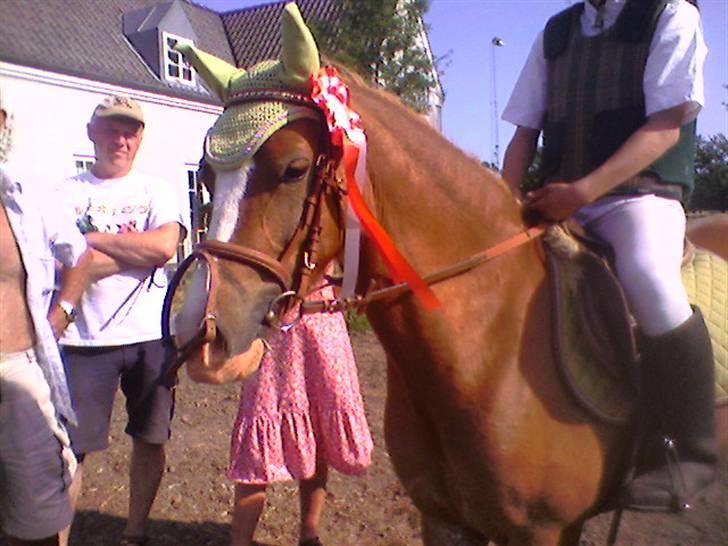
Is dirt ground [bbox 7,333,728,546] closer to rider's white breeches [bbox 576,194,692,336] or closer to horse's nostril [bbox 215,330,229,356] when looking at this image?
rider's white breeches [bbox 576,194,692,336]

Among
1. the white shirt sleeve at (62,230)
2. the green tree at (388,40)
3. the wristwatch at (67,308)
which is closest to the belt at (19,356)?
Result: the wristwatch at (67,308)

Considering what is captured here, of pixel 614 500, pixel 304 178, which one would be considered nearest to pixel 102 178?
pixel 304 178

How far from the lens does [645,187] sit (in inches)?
96.9

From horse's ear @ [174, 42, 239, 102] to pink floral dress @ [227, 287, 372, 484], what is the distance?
5.67 feet

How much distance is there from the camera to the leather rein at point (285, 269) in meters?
1.75

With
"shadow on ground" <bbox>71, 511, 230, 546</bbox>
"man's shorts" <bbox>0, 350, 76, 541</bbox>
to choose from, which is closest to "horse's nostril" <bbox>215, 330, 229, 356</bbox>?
"man's shorts" <bbox>0, 350, 76, 541</bbox>

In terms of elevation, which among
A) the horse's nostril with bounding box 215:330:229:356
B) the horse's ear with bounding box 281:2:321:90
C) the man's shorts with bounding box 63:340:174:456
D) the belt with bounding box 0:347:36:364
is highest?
the horse's ear with bounding box 281:2:321:90

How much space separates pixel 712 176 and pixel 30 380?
20.1m

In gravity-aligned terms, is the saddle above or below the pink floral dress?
above

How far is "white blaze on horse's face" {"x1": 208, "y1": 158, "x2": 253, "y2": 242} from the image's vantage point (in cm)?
182

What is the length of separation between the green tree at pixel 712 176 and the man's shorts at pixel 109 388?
1767 centimetres

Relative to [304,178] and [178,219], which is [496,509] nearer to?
[304,178]

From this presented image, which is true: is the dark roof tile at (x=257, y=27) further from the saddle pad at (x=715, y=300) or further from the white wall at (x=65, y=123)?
the saddle pad at (x=715, y=300)

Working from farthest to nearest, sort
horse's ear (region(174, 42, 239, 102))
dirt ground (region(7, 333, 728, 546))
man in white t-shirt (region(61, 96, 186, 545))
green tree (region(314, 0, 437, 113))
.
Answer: green tree (region(314, 0, 437, 113))
dirt ground (region(7, 333, 728, 546))
man in white t-shirt (region(61, 96, 186, 545))
horse's ear (region(174, 42, 239, 102))
